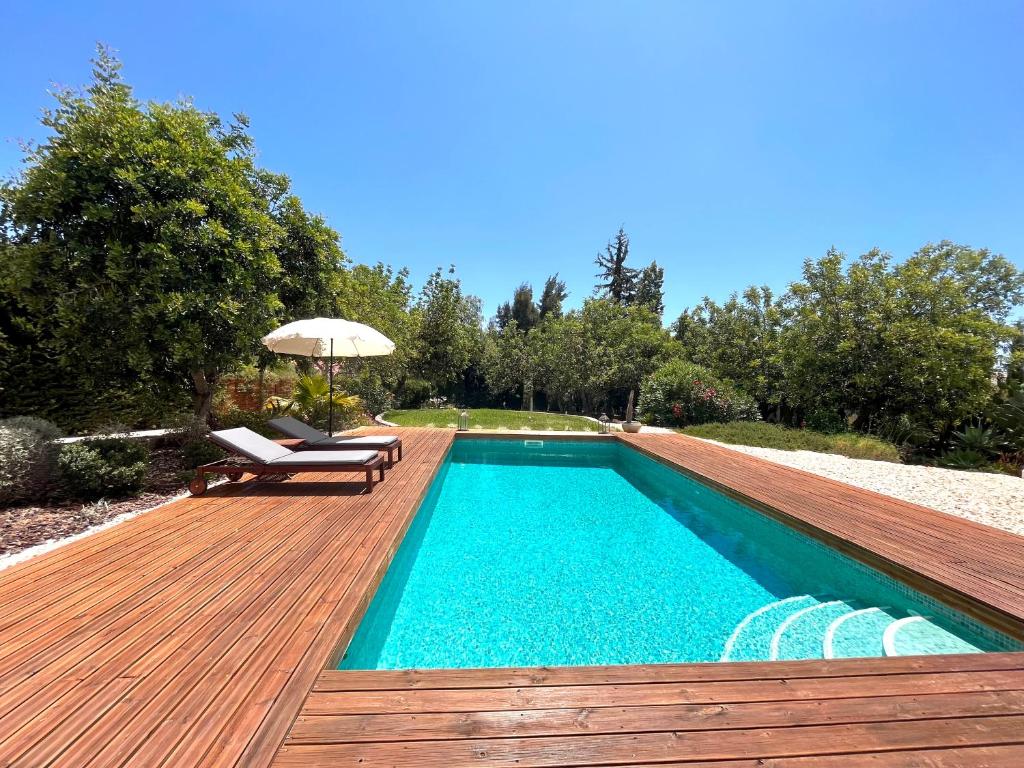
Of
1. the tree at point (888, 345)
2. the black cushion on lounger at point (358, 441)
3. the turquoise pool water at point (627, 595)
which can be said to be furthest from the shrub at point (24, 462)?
the tree at point (888, 345)

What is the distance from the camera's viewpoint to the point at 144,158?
5160 mm

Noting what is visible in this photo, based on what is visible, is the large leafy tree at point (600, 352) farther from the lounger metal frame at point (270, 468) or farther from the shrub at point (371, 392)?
the lounger metal frame at point (270, 468)

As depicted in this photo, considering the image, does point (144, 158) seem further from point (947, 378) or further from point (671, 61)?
point (947, 378)

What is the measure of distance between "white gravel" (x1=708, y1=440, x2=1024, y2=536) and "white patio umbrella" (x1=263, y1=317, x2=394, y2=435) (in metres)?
7.83

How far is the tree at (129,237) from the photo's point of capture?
5.00 m

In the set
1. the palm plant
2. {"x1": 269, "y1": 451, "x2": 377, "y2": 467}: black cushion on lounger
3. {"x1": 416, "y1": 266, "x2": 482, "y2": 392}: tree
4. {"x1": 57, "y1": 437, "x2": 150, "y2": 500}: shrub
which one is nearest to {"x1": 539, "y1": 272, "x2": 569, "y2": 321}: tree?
{"x1": 416, "y1": 266, "x2": 482, "y2": 392}: tree

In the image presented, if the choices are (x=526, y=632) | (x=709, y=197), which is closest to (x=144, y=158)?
(x=526, y=632)

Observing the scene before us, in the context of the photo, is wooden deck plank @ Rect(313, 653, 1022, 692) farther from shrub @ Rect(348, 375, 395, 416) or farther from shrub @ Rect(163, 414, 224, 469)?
shrub @ Rect(348, 375, 395, 416)

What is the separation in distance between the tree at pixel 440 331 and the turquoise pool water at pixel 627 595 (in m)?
14.0

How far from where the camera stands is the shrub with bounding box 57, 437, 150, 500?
4.48m

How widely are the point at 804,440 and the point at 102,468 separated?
1321 cm

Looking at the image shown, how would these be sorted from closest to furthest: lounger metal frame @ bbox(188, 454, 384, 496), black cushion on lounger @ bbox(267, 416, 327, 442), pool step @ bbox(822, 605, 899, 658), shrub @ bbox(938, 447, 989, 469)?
pool step @ bbox(822, 605, 899, 658) < lounger metal frame @ bbox(188, 454, 384, 496) < black cushion on lounger @ bbox(267, 416, 327, 442) < shrub @ bbox(938, 447, 989, 469)

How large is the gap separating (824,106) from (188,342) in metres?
14.2

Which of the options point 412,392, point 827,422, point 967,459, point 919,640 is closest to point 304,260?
point 919,640
